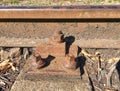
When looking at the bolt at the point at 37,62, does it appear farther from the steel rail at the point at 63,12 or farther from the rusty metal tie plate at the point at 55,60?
the steel rail at the point at 63,12

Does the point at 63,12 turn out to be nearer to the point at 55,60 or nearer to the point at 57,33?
the point at 57,33

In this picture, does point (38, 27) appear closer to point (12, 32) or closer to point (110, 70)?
point (12, 32)

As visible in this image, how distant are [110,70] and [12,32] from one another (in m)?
1.40

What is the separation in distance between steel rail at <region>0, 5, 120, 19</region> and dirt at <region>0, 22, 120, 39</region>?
207 mm

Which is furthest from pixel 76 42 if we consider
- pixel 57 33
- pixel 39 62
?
pixel 39 62

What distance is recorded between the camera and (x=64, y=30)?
374cm

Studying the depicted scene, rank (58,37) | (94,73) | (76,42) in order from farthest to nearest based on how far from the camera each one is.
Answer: (76,42)
(58,37)
(94,73)

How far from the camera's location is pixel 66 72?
3.16 m

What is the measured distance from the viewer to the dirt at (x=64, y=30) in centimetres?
368

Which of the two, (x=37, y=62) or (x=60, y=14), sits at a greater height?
(x=60, y=14)

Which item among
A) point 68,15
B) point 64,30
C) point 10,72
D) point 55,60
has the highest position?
point 68,15

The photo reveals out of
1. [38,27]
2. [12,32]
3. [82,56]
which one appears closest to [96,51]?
[82,56]

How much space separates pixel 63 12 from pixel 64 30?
34 centimetres

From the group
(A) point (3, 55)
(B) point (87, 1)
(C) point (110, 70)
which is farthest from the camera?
(B) point (87, 1)
